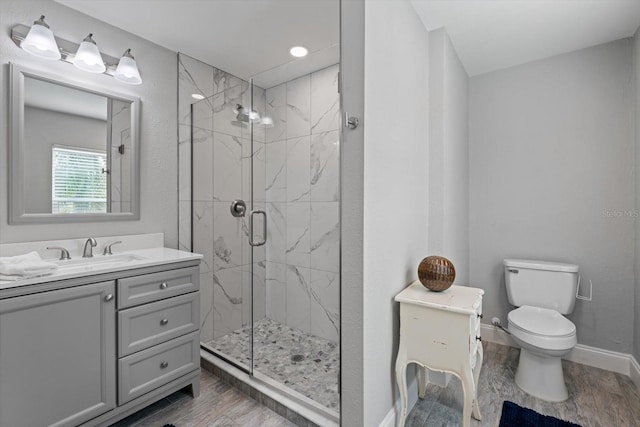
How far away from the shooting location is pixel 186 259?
6.10 feet

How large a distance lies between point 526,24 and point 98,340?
310 cm

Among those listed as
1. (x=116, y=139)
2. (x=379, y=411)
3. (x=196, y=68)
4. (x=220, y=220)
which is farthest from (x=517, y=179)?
(x=116, y=139)

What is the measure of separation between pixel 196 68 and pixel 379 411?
2733mm

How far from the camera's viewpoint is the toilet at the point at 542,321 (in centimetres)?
188

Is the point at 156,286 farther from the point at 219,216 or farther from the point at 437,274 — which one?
the point at 437,274

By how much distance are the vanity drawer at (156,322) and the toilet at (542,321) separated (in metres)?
2.10

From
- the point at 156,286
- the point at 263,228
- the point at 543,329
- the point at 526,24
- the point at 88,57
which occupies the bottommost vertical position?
the point at 543,329

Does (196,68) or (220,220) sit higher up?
(196,68)

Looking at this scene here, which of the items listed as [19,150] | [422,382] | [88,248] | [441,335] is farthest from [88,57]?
[422,382]

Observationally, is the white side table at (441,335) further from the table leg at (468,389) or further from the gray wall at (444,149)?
the gray wall at (444,149)

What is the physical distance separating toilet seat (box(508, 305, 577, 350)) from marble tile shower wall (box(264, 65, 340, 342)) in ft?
3.91

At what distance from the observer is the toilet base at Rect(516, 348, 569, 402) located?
1.91 meters

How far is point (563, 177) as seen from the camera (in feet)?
7.94

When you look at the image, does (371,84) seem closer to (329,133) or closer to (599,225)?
(329,133)
